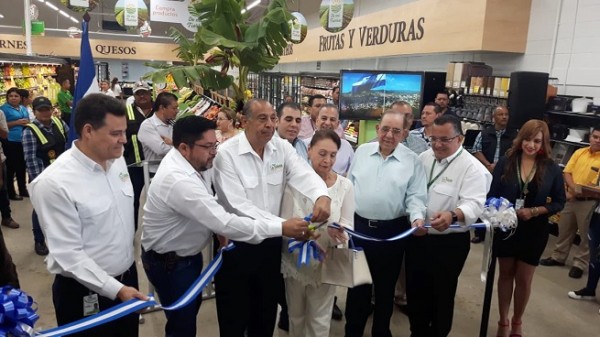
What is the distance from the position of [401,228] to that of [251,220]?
1258 millimetres

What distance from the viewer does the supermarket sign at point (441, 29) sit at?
23.0 feet

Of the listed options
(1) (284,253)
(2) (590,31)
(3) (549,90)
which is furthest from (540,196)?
(2) (590,31)

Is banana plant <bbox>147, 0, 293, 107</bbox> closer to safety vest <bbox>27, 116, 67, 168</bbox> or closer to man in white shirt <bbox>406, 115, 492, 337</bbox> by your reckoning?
safety vest <bbox>27, 116, 67, 168</bbox>

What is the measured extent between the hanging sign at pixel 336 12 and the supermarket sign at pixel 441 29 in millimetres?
1594

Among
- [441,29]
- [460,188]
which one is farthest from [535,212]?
[441,29]

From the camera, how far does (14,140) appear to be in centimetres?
679

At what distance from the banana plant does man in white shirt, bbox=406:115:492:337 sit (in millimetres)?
1786

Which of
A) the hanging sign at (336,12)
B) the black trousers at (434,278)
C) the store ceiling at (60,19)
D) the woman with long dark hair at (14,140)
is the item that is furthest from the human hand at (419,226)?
the store ceiling at (60,19)

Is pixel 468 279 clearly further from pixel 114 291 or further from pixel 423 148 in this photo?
pixel 114 291

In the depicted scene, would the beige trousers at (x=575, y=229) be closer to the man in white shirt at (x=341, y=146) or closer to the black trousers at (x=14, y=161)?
the man in white shirt at (x=341, y=146)

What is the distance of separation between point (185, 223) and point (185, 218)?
1.0 inches

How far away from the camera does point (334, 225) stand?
2.64m

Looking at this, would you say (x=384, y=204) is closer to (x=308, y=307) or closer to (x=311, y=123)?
(x=308, y=307)

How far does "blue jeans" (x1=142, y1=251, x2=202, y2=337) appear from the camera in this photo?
2369mm
